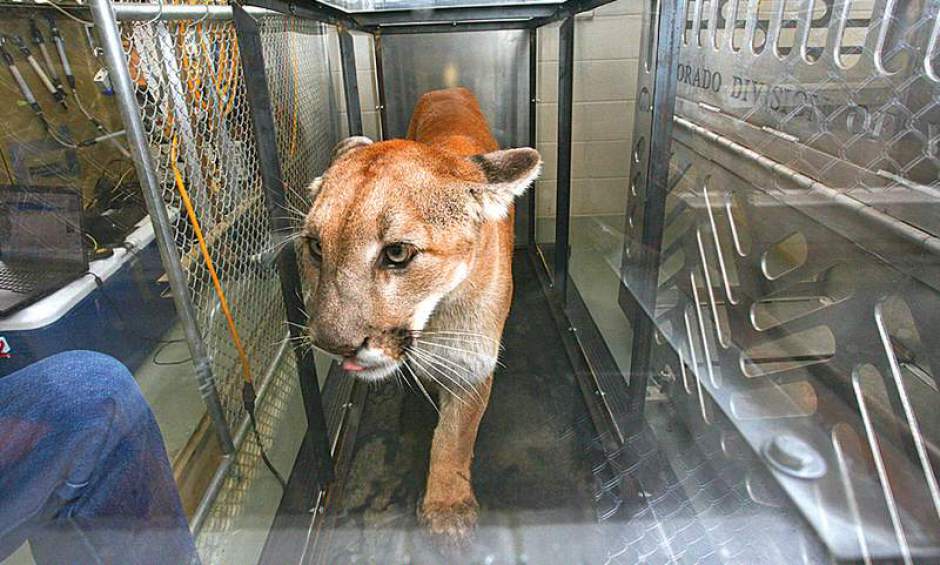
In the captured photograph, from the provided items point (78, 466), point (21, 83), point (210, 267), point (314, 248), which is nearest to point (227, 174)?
point (210, 267)

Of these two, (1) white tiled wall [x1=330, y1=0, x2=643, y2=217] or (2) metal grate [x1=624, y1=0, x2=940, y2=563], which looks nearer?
(2) metal grate [x1=624, y1=0, x2=940, y2=563]

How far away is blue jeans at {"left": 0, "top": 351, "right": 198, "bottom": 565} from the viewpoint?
72cm

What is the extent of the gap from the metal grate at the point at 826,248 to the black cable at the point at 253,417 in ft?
5.14

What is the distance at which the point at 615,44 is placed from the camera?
2.53m

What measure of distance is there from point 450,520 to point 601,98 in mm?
2180

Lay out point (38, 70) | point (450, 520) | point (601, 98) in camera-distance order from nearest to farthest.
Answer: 1. point (450, 520)
2. point (38, 70)
3. point (601, 98)

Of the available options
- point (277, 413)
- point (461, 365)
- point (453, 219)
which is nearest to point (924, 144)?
point (453, 219)

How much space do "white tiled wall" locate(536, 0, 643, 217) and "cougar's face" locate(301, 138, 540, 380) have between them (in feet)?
3.20

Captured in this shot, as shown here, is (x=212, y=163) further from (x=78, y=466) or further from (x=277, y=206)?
(x=78, y=466)

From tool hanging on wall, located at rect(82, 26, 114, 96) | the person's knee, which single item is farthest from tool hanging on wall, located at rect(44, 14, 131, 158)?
the person's knee

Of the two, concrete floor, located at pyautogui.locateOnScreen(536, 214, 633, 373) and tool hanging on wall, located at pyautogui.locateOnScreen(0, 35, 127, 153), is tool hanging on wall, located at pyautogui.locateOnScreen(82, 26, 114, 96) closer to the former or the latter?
tool hanging on wall, located at pyautogui.locateOnScreen(0, 35, 127, 153)

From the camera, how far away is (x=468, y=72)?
3914mm

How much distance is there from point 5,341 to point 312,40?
1.99m

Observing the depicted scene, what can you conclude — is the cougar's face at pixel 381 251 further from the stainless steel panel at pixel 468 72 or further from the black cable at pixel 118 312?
the stainless steel panel at pixel 468 72
